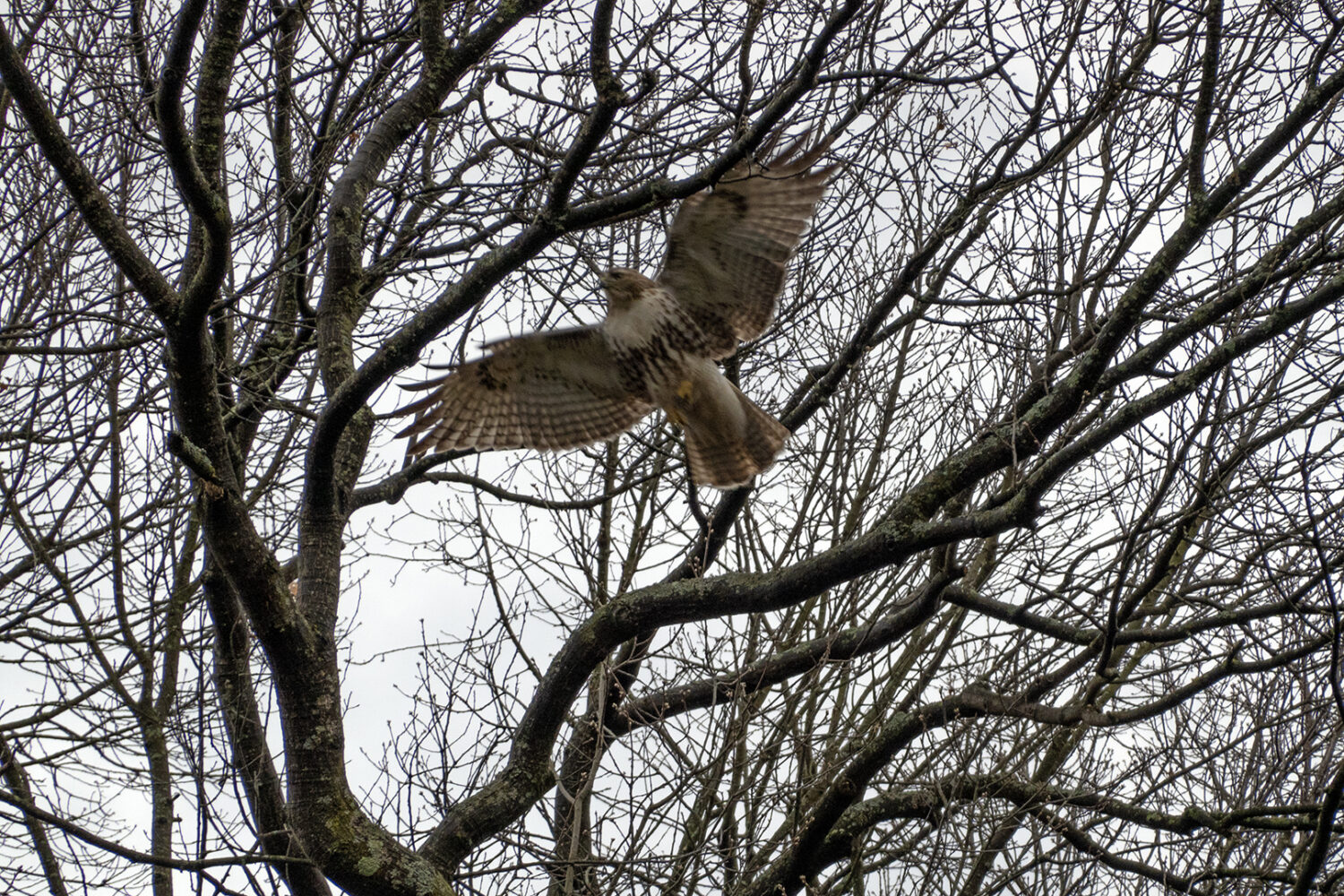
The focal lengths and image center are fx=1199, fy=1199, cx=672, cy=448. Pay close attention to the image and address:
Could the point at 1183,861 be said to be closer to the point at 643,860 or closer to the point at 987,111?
the point at 643,860

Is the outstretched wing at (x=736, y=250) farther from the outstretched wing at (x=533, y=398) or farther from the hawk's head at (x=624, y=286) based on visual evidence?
the outstretched wing at (x=533, y=398)

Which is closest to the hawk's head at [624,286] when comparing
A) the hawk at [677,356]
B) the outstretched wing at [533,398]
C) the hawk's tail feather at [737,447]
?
the hawk at [677,356]

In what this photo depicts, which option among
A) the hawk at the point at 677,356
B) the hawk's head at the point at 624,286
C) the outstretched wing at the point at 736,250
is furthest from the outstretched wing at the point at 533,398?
the outstretched wing at the point at 736,250

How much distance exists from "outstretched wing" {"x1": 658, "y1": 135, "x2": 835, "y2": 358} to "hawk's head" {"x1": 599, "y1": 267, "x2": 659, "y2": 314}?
267 millimetres

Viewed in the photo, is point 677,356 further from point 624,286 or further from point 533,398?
point 533,398

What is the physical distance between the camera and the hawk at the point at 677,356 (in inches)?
239

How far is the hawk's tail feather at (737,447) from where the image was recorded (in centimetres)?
606

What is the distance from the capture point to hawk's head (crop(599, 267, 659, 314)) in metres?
6.07

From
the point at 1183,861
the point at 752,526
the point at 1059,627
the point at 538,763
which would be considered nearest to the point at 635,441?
the point at 752,526

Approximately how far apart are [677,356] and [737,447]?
571mm

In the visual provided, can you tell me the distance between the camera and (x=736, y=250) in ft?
20.4

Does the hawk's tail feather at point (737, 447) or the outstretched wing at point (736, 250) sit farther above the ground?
the outstretched wing at point (736, 250)

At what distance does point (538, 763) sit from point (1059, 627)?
6.55ft

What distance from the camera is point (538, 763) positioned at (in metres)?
4.57
